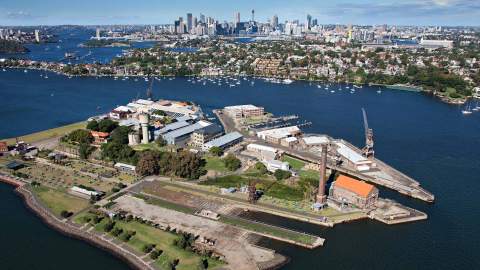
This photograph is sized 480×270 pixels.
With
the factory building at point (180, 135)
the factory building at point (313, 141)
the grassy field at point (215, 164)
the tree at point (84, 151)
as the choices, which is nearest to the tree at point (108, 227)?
the grassy field at point (215, 164)

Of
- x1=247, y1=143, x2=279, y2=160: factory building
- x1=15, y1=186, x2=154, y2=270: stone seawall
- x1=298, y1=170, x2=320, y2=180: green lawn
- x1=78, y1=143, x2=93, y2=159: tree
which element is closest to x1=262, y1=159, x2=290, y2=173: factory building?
x1=298, y1=170, x2=320, y2=180: green lawn

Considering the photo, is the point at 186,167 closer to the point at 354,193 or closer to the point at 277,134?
the point at 354,193

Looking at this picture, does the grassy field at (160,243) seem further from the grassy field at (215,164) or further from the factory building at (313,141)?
the factory building at (313,141)

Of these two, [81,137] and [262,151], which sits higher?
[81,137]

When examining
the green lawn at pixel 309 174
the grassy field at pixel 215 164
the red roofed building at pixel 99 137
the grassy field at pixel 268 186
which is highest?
the red roofed building at pixel 99 137

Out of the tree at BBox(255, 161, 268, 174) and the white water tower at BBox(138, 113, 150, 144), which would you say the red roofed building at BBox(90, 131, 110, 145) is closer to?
the white water tower at BBox(138, 113, 150, 144)

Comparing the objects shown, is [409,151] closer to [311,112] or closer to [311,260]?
[311,112]

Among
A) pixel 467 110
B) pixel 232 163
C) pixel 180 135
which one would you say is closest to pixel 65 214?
pixel 232 163
